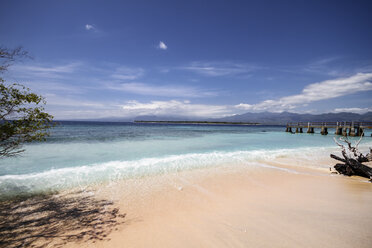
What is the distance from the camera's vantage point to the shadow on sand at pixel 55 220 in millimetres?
3896

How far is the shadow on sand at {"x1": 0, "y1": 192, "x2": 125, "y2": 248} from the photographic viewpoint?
12.8 feet

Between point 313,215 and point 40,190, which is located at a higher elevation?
point 313,215

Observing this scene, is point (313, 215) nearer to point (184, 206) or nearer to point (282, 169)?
point (184, 206)

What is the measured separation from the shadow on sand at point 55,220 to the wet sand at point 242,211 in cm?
31

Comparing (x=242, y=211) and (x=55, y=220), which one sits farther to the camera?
(x=242, y=211)

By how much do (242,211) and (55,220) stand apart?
5.44 meters

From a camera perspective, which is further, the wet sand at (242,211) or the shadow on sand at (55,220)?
the shadow on sand at (55,220)

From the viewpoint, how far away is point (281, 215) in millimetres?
4703

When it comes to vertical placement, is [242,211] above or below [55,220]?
above

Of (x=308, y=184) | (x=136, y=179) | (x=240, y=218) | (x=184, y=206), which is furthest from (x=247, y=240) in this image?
(x=136, y=179)

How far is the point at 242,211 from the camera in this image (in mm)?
5020

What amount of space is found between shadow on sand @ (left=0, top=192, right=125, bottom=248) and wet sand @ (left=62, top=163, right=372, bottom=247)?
0.31 m

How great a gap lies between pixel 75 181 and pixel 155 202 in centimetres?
478

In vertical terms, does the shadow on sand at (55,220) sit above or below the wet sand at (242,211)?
below
